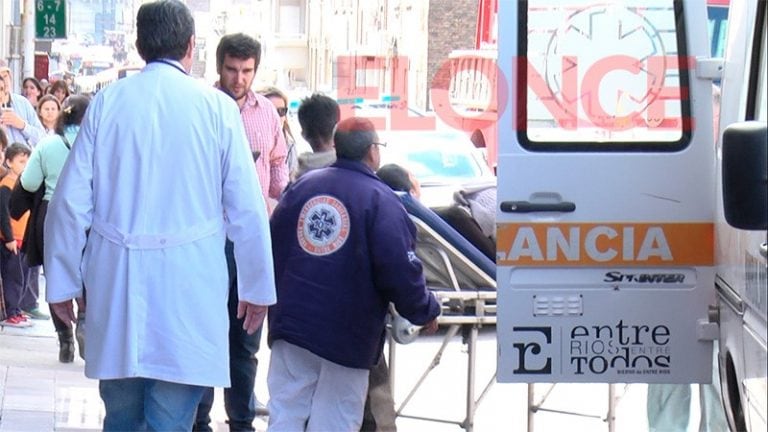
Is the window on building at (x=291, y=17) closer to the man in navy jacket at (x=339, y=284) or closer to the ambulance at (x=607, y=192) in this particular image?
the man in navy jacket at (x=339, y=284)

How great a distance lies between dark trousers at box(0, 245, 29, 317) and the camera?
1245 centimetres

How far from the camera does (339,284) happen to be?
19.8 feet

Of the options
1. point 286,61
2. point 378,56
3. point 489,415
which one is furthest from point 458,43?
point 489,415

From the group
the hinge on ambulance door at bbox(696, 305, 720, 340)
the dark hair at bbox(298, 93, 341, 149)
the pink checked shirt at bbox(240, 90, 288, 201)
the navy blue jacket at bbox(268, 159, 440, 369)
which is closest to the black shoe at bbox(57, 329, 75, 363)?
the pink checked shirt at bbox(240, 90, 288, 201)

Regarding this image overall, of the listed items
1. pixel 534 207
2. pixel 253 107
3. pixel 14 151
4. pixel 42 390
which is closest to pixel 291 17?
pixel 14 151

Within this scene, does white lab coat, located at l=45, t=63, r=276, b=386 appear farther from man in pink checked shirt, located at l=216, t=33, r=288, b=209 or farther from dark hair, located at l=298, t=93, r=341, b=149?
man in pink checked shirt, located at l=216, t=33, r=288, b=209

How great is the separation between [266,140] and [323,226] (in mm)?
1752

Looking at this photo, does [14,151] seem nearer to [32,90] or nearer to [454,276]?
[454,276]

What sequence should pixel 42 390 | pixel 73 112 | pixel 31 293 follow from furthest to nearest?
pixel 31 293 → pixel 42 390 → pixel 73 112

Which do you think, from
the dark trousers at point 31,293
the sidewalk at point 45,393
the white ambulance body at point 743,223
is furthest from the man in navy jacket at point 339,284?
the dark trousers at point 31,293

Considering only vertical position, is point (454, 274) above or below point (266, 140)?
below

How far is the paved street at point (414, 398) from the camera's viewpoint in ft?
27.9

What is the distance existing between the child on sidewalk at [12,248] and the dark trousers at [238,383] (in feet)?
16.2

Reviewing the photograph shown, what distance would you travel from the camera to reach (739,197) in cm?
421
